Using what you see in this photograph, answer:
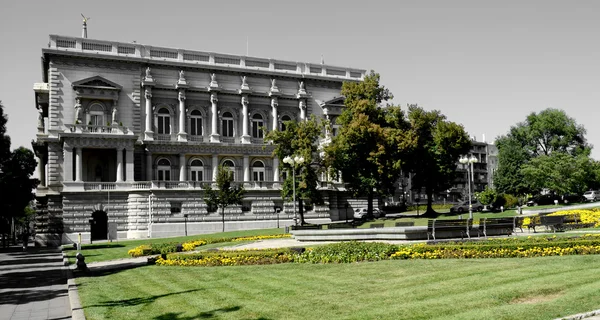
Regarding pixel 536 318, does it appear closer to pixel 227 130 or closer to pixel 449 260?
pixel 449 260

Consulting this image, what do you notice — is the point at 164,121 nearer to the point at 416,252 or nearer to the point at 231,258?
the point at 231,258

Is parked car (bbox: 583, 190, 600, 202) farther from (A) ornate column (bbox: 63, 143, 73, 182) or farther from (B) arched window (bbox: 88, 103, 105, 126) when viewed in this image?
(A) ornate column (bbox: 63, 143, 73, 182)

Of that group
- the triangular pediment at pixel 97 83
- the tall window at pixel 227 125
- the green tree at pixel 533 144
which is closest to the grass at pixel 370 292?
the triangular pediment at pixel 97 83

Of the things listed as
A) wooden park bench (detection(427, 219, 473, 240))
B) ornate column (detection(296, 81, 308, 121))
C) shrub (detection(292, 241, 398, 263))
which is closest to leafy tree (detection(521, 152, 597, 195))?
ornate column (detection(296, 81, 308, 121))

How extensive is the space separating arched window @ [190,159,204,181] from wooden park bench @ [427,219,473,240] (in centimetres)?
4188

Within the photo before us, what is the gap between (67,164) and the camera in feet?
186

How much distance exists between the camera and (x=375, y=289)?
15.0 m

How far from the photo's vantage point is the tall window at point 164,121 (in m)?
64.2

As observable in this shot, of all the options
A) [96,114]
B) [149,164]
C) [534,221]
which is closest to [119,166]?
[149,164]

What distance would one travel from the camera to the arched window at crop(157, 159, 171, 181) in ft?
207

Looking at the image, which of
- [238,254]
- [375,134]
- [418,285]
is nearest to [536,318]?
[418,285]

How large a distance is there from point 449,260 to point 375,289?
5148 millimetres

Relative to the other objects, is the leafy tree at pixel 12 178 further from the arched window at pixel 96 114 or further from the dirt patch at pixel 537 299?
the dirt patch at pixel 537 299

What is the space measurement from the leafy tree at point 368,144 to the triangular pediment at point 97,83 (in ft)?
82.2
